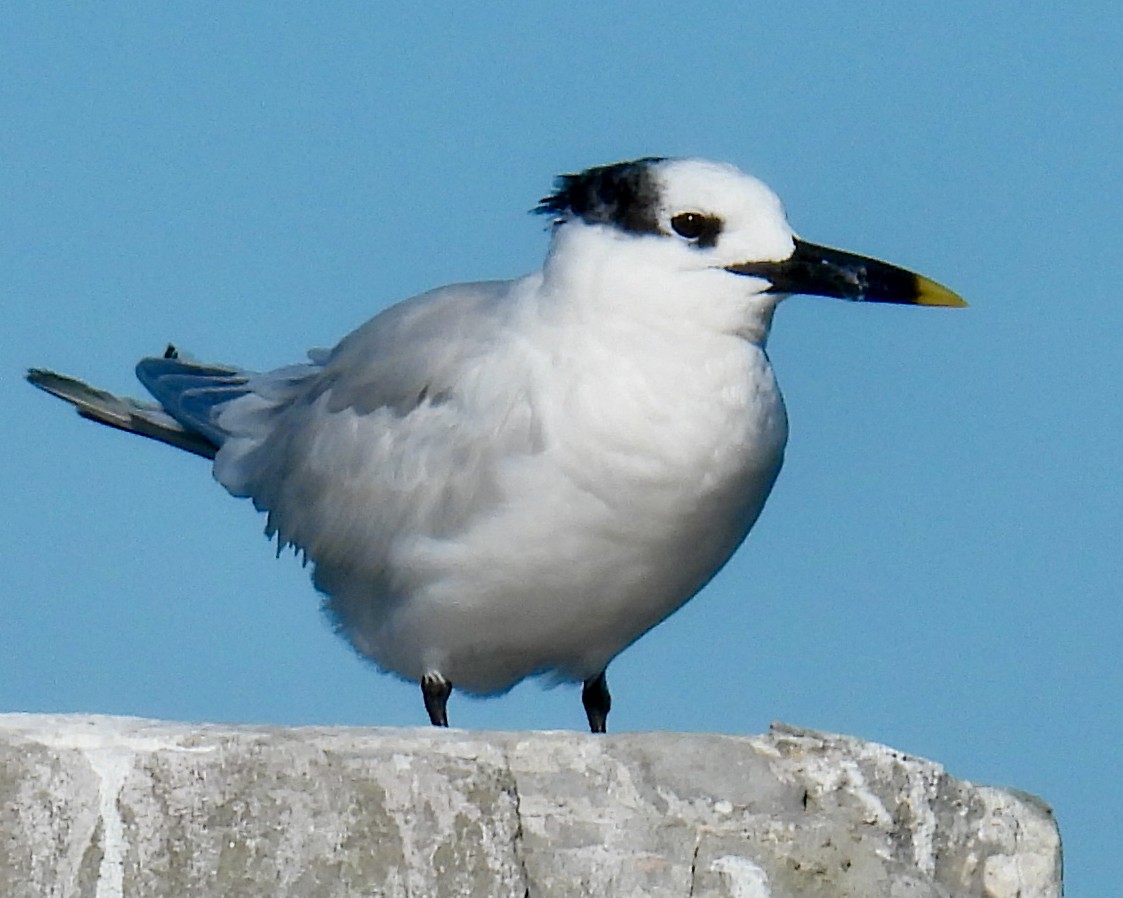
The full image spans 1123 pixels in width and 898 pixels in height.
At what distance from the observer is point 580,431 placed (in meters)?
7.45

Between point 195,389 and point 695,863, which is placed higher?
point 195,389

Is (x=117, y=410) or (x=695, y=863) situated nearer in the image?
(x=695, y=863)

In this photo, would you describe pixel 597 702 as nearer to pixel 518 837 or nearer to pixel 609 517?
pixel 609 517

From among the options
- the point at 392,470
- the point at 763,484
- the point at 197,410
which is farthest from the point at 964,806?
the point at 197,410

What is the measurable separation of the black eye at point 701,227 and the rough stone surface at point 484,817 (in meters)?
2.12

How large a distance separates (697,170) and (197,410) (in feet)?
10.4

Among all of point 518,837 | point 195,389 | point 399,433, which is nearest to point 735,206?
point 399,433

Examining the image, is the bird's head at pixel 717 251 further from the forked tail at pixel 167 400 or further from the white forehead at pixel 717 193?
the forked tail at pixel 167 400

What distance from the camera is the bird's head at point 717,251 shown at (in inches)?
294

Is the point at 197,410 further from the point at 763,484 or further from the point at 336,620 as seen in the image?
the point at 763,484

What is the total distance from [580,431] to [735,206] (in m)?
0.86

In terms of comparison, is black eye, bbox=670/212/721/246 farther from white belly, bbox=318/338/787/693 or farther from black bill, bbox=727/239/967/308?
white belly, bbox=318/338/787/693

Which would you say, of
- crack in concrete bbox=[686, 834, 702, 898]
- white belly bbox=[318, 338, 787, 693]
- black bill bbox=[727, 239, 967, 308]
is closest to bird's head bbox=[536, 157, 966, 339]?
black bill bbox=[727, 239, 967, 308]

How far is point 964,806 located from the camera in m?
5.96
